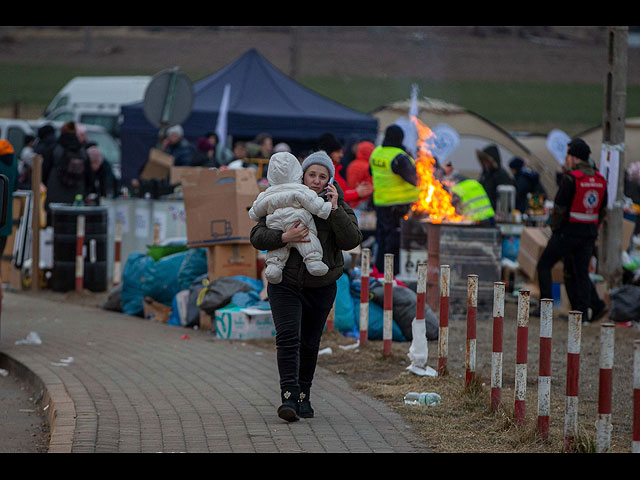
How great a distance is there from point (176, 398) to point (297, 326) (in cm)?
131

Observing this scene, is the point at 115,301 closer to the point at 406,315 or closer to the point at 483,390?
the point at 406,315

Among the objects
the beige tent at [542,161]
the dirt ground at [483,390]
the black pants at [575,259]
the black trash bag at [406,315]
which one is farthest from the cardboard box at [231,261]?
the beige tent at [542,161]

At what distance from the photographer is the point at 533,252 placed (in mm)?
13898

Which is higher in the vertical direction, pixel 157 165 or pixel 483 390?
pixel 157 165

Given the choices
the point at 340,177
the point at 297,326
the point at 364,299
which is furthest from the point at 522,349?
the point at 340,177

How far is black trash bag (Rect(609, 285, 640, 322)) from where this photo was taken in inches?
486

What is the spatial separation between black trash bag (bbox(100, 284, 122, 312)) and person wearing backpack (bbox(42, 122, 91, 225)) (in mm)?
3228

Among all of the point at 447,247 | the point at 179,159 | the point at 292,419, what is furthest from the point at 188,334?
the point at 179,159

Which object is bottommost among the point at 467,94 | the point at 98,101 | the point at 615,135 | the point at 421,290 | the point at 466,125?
the point at 421,290

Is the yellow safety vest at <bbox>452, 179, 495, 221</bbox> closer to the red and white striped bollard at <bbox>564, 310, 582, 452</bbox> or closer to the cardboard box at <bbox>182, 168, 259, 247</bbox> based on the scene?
the cardboard box at <bbox>182, 168, 259, 247</bbox>

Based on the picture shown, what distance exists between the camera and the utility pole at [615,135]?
13289mm

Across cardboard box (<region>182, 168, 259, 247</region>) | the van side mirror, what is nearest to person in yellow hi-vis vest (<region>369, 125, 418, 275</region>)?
cardboard box (<region>182, 168, 259, 247</region>)

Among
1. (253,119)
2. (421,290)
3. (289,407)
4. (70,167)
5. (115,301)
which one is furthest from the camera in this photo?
(253,119)

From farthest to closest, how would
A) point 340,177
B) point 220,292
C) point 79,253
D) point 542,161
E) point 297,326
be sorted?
point 542,161 < point 79,253 < point 340,177 < point 220,292 < point 297,326
